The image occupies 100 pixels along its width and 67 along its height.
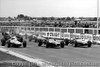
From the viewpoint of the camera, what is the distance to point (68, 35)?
32.3 meters

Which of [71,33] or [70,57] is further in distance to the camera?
[71,33]

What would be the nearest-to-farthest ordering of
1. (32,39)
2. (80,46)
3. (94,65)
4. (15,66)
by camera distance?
1. (15,66)
2. (94,65)
3. (80,46)
4. (32,39)

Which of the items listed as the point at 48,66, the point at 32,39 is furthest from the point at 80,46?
the point at 48,66

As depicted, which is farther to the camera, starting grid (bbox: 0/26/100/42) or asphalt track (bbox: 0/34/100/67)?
starting grid (bbox: 0/26/100/42)

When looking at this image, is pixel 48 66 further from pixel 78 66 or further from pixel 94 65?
pixel 94 65

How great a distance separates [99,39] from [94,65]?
17.4 m

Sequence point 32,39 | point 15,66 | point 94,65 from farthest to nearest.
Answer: point 32,39 < point 94,65 < point 15,66

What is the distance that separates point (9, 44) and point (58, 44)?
4.85m

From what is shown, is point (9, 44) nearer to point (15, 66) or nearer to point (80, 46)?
point (80, 46)

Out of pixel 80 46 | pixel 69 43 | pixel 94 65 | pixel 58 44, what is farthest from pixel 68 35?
pixel 94 65

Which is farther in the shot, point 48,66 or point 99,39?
point 99,39

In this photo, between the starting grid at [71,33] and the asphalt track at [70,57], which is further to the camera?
the starting grid at [71,33]

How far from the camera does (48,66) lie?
1275 cm

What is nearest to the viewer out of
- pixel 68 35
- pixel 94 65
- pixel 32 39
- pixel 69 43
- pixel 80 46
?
pixel 94 65
